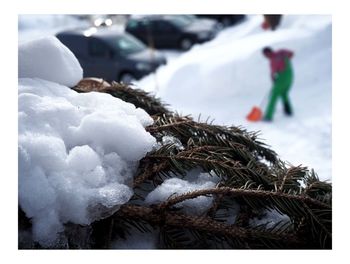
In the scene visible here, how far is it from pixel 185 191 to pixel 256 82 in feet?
19.8

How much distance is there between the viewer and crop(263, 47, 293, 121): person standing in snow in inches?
226

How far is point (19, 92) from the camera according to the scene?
1.46 metres

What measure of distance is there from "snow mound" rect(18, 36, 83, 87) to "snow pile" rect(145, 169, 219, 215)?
2.11 feet

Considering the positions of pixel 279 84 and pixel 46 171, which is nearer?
pixel 46 171

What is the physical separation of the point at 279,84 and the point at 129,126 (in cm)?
474

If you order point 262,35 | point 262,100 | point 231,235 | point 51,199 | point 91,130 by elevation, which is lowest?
point 231,235

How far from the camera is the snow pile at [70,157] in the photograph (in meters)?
1.18

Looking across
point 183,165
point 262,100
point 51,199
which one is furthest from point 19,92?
point 262,100

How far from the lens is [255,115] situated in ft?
19.0

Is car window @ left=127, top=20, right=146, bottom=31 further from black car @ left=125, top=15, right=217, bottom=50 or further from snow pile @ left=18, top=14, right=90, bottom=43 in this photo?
snow pile @ left=18, top=14, right=90, bottom=43

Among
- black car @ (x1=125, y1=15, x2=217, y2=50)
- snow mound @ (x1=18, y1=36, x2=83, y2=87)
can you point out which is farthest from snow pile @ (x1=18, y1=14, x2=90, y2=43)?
black car @ (x1=125, y1=15, x2=217, y2=50)

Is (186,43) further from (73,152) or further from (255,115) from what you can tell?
(73,152)
